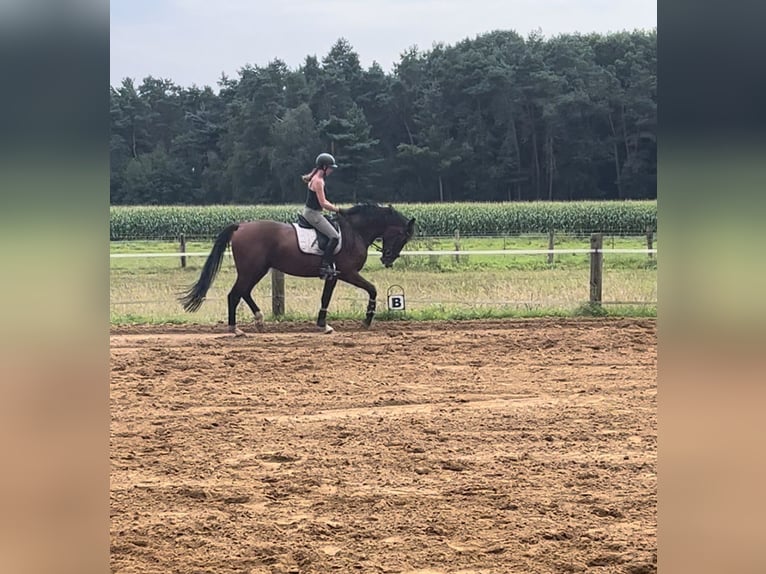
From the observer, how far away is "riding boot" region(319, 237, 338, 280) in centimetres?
1095

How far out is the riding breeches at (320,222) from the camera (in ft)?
35.9

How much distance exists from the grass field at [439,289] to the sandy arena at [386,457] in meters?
2.17

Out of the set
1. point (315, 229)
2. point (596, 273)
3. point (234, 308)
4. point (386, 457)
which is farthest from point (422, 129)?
point (386, 457)

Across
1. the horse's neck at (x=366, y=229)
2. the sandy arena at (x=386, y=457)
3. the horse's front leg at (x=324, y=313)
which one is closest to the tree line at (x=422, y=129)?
the horse's neck at (x=366, y=229)

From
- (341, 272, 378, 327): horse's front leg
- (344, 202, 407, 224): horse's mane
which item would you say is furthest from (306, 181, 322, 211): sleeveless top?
(341, 272, 378, 327): horse's front leg

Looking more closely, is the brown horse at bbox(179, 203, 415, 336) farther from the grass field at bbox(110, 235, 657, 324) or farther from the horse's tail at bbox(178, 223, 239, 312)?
the grass field at bbox(110, 235, 657, 324)

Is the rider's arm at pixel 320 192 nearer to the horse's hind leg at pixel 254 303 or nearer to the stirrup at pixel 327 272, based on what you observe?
the stirrup at pixel 327 272

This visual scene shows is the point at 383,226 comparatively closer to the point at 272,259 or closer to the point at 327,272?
the point at 327,272

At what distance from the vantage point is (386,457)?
17.0 ft

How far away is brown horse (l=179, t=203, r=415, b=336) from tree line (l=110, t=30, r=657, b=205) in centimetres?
3921

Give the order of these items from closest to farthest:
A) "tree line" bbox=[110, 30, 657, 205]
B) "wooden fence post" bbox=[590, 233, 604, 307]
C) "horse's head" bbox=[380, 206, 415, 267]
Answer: "horse's head" bbox=[380, 206, 415, 267] → "wooden fence post" bbox=[590, 233, 604, 307] → "tree line" bbox=[110, 30, 657, 205]

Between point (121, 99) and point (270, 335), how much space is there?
49427mm
